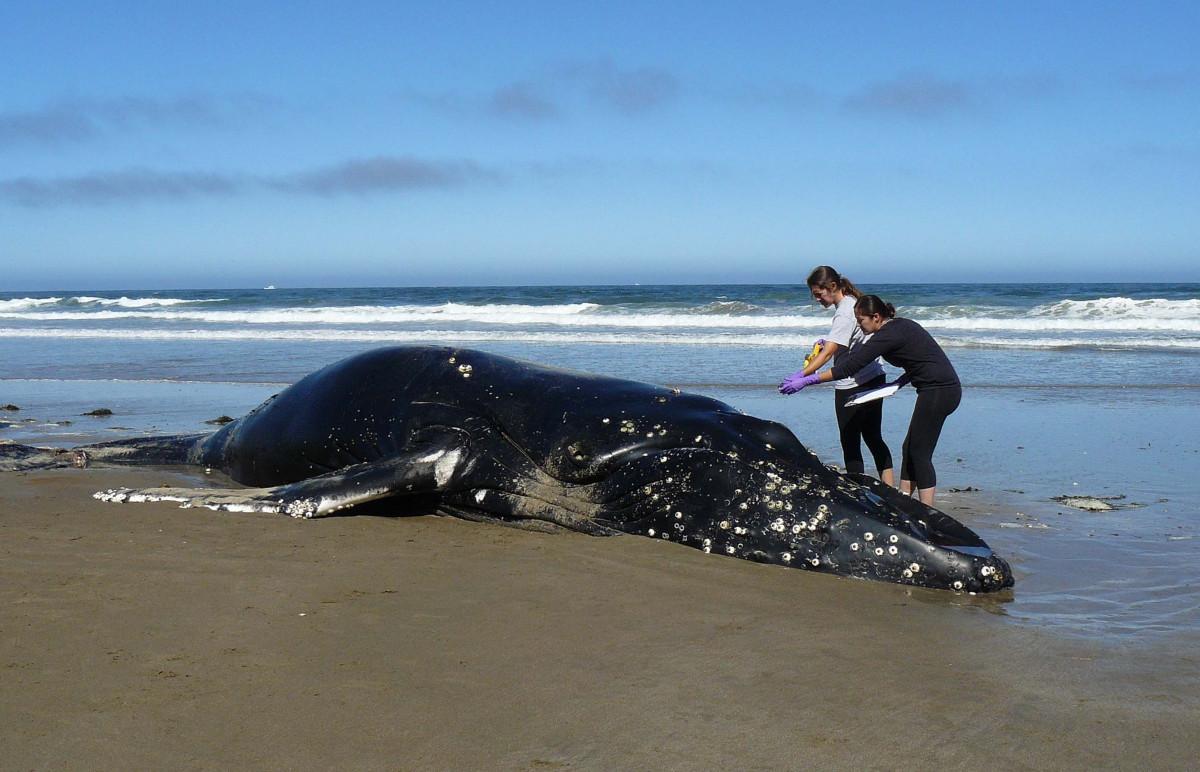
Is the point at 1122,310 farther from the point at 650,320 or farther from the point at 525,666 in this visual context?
the point at 525,666

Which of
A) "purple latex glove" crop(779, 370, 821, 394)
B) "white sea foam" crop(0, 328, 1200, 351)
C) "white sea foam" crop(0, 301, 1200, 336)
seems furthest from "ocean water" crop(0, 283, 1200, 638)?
"purple latex glove" crop(779, 370, 821, 394)

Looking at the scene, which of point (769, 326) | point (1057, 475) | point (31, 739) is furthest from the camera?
point (769, 326)

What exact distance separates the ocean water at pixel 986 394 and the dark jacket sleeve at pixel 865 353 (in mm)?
1343

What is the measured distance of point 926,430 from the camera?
8.06 metres

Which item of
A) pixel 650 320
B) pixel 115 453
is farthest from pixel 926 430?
pixel 650 320

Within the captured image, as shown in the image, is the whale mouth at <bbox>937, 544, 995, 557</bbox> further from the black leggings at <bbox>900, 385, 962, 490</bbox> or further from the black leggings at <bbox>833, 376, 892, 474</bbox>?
the black leggings at <bbox>833, 376, 892, 474</bbox>

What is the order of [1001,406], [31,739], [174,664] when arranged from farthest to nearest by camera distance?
[1001,406], [174,664], [31,739]

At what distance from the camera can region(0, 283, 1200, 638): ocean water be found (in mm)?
6777

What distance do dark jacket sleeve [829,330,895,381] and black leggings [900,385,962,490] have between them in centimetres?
42

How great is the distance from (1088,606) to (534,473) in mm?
3454

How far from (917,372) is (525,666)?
4687mm

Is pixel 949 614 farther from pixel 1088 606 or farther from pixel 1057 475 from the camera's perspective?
pixel 1057 475

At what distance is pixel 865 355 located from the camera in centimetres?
809

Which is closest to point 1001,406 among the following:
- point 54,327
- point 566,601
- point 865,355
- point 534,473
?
point 865,355
